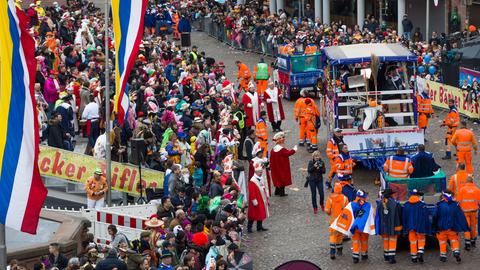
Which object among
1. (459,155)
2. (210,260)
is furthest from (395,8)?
(210,260)

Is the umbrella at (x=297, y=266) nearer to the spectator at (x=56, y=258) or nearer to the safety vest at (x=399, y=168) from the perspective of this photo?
the spectator at (x=56, y=258)

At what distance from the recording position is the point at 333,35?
4412 centimetres

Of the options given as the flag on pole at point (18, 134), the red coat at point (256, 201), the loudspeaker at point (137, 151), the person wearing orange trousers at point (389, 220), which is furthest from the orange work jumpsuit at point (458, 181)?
the flag on pole at point (18, 134)

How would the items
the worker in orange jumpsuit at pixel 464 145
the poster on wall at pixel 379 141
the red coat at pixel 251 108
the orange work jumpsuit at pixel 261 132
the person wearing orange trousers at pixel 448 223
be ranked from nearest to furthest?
the person wearing orange trousers at pixel 448 223 < the worker in orange jumpsuit at pixel 464 145 < the poster on wall at pixel 379 141 < the orange work jumpsuit at pixel 261 132 < the red coat at pixel 251 108

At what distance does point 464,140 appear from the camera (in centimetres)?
2544

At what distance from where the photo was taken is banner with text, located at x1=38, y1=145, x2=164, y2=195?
22688 millimetres

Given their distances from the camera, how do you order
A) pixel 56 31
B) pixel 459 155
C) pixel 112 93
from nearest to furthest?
pixel 459 155 < pixel 112 93 < pixel 56 31

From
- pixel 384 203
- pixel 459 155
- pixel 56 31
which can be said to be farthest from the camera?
pixel 56 31

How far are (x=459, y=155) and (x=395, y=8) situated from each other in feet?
86.6

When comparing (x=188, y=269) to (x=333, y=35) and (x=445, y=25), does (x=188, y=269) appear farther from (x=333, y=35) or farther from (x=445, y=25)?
(x=445, y=25)

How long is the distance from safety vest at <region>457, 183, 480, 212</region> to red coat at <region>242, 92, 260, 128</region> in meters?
10.1

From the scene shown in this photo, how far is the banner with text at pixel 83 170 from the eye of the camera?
22688 mm

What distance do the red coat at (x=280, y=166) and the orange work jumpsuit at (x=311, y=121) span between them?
365 cm

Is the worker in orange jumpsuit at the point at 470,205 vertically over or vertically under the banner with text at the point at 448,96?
over
